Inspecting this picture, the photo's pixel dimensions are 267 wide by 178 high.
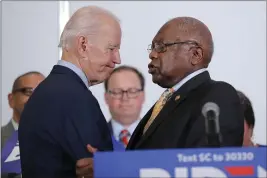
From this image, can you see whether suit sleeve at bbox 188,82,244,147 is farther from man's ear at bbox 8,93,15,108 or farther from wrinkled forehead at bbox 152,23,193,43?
man's ear at bbox 8,93,15,108

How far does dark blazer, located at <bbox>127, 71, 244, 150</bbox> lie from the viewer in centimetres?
233

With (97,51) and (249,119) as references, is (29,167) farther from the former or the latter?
(249,119)

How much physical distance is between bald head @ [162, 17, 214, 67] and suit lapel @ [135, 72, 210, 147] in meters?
0.13

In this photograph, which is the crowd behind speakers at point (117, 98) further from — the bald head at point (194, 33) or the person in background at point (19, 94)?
the bald head at point (194, 33)

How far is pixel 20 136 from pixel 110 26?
26.2 inches

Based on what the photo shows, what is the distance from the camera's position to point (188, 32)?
274 centimetres

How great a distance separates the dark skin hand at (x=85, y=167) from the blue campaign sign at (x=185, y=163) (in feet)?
1.53

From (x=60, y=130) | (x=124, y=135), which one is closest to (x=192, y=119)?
(x=60, y=130)

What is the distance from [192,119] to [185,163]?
53 cm

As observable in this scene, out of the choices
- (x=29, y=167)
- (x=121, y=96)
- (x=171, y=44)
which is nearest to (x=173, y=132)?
(x=171, y=44)

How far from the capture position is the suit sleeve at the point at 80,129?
2.54m

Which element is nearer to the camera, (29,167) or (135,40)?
(29,167)

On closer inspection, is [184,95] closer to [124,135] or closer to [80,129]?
[80,129]

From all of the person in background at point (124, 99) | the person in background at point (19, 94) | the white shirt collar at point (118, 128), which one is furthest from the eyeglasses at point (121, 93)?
the person in background at point (19, 94)
